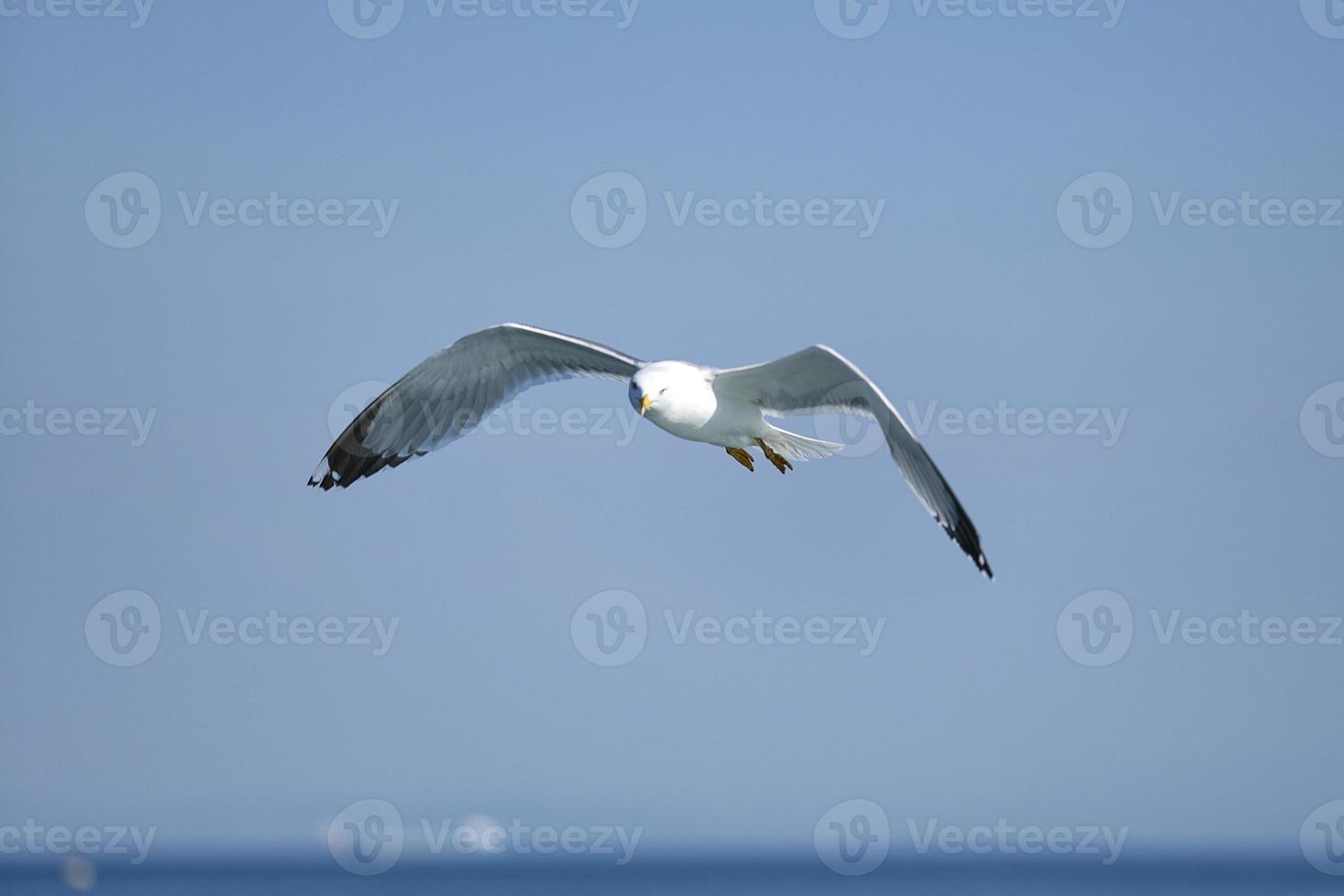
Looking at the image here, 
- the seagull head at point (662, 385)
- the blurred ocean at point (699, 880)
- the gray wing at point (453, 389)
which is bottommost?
the seagull head at point (662, 385)

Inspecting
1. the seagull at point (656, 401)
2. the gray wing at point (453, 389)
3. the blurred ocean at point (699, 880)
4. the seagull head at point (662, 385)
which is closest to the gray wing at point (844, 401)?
the seagull at point (656, 401)

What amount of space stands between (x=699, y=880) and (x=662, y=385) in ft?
133

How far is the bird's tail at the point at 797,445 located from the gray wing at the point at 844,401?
237mm

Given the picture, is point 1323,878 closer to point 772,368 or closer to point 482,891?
point 482,891

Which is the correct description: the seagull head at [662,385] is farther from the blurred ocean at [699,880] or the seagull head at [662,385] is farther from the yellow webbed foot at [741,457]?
the blurred ocean at [699,880]

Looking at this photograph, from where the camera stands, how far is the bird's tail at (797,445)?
8.80 metres

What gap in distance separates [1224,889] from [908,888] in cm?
756

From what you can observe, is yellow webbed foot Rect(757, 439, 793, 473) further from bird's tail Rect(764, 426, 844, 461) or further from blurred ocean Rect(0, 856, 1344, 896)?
blurred ocean Rect(0, 856, 1344, 896)

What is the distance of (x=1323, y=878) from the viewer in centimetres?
4100

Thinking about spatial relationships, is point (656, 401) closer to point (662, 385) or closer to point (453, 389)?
point (662, 385)

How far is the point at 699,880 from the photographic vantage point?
47094 millimetres

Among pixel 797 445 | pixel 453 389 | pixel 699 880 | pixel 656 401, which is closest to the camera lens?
pixel 656 401

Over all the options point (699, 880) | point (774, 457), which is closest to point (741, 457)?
point (774, 457)

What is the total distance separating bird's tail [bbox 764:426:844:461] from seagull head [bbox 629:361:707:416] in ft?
2.05
